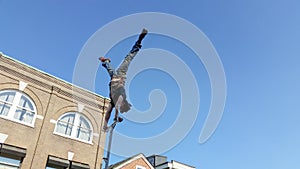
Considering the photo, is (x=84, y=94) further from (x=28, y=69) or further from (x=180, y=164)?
(x=180, y=164)

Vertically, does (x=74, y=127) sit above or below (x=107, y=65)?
above

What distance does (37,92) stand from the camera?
15.3 meters

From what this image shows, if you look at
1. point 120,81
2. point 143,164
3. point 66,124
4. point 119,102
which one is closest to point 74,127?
point 66,124

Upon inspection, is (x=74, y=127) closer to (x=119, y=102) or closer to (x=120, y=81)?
(x=119, y=102)

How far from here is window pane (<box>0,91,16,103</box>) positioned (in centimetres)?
1414

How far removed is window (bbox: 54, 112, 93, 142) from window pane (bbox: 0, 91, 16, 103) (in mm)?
2830

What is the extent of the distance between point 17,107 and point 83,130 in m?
4.03

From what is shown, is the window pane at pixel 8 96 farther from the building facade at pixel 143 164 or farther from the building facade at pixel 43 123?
the building facade at pixel 143 164

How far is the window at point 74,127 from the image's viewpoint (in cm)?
1560

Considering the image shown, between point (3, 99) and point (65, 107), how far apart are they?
3386 millimetres

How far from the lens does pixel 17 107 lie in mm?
14367

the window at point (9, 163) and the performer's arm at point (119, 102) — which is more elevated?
the window at point (9, 163)

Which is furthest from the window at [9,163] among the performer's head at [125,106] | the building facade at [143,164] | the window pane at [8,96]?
the performer's head at [125,106]

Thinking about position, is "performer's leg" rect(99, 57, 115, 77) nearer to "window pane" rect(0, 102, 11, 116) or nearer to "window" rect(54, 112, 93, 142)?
"window pane" rect(0, 102, 11, 116)
